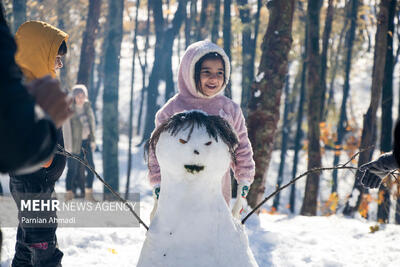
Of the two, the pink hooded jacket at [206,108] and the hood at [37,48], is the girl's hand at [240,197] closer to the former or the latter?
the pink hooded jacket at [206,108]

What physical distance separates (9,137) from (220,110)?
6.50 ft

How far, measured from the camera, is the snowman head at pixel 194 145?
2.48 meters

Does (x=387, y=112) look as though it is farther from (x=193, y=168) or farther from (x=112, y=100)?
(x=193, y=168)

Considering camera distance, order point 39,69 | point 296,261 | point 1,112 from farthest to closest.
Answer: point 296,261
point 39,69
point 1,112

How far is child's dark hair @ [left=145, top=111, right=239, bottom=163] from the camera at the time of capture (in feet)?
8.42

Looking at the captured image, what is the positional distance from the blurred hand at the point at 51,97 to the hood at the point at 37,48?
1149 millimetres

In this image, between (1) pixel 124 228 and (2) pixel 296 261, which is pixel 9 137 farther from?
(1) pixel 124 228

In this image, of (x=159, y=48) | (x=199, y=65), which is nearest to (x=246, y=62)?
(x=159, y=48)

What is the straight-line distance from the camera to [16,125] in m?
1.27

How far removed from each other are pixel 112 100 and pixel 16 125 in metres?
7.68

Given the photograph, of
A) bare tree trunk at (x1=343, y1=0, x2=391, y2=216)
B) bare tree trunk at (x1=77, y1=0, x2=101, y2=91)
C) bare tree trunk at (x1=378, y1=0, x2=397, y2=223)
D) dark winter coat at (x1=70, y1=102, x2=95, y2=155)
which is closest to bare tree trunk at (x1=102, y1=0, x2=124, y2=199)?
bare tree trunk at (x1=77, y1=0, x2=101, y2=91)

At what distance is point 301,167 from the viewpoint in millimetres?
22375

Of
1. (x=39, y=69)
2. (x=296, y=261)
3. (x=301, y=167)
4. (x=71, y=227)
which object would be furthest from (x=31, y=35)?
(x=301, y=167)

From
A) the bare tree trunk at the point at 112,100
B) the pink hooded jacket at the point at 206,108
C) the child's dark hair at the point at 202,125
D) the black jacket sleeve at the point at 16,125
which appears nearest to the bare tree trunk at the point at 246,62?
the bare tree trunk at the point at 112,100
